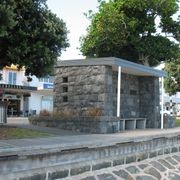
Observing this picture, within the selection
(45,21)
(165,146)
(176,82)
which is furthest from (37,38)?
(176,82)

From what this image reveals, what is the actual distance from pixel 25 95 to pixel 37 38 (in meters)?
33.2

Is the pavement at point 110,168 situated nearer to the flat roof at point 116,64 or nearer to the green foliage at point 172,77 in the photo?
the flat roof at point 116,64

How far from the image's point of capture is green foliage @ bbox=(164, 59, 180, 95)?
130ft

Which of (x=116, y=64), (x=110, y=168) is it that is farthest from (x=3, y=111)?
(x=110, y=168)

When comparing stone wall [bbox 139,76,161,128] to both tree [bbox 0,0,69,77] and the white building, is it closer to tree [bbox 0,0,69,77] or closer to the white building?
tree [bbox 0,0,69,77]

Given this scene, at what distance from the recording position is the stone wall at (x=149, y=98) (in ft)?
72.1

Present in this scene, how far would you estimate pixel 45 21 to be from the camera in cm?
1292

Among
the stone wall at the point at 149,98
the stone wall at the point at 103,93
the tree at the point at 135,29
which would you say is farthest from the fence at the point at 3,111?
the tree at the point at 135,29

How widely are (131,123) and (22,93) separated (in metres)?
26.6

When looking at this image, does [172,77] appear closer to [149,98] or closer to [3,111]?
[149,98]

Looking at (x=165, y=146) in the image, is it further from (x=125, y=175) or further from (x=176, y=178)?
(x=125, y=175)

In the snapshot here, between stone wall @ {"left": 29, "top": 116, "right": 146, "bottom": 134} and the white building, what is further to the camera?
the white building

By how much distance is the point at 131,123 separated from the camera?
20.3 meters

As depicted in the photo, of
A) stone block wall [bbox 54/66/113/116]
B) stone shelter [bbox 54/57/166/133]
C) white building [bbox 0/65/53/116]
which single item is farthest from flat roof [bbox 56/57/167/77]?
white building [bbox 0/65/53/116]
